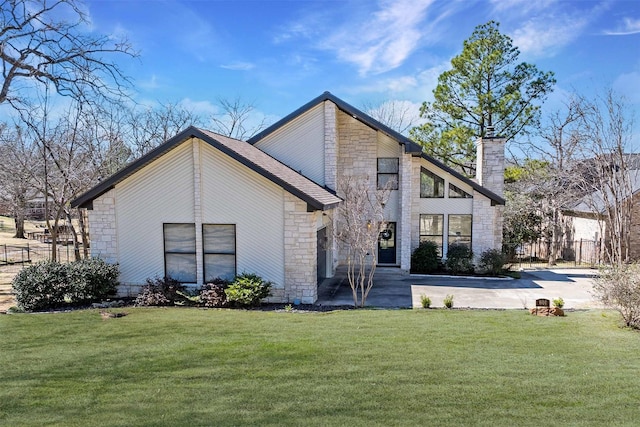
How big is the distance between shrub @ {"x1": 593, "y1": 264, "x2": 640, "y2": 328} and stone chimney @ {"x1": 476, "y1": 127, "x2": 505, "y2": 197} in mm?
9536

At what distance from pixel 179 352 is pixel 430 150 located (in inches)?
903

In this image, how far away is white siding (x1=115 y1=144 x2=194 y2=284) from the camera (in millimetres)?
12766

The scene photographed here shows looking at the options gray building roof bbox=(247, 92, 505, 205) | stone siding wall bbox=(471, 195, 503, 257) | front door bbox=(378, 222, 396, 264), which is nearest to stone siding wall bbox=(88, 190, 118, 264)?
gray building roof bbox=(247, 92, 505, 205)

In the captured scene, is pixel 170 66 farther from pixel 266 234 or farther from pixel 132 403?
pixel 132 403

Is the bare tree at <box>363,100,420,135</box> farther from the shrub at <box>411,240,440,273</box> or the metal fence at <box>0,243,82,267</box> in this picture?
the metal fence at <box>0,243,82,267</box>

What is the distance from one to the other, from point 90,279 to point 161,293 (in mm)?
2075

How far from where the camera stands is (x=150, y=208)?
1292cm

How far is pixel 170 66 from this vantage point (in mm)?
19219

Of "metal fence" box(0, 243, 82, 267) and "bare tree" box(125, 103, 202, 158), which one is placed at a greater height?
"bare tree" box(125, 103, 202, 158)

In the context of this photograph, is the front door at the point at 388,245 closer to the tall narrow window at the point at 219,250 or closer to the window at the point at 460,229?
the window at the point at 460,229

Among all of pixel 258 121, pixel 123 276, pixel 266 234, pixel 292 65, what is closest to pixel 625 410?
pixel 266 234

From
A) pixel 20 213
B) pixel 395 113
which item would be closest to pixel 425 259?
pixel 395 113

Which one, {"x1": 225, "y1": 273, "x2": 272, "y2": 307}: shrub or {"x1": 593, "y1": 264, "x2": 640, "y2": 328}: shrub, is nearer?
{"x1": 593, "y1": 264, "x2": 640, "y2": 328}: shrub

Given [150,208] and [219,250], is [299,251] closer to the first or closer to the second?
[219,250]
